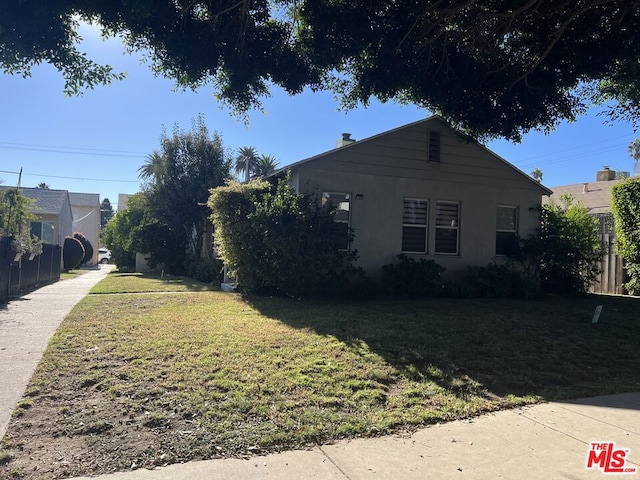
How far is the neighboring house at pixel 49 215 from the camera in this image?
26823 mm

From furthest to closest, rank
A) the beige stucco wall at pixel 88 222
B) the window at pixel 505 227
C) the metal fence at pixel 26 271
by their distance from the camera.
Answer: the beige stucco wall at pixel 88 222 → the window at pixel 505 227 → the metal fence at pixel 26 271

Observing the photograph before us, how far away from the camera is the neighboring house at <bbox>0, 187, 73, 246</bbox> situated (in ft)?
88.0

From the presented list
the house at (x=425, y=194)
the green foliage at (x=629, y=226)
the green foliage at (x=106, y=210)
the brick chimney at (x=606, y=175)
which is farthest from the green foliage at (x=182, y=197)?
the green foliage at (x=106, y=210)

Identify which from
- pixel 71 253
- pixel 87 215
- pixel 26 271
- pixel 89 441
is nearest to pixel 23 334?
pixel 89 441

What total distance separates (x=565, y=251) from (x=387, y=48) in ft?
26.3

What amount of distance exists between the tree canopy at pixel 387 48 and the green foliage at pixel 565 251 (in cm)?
366

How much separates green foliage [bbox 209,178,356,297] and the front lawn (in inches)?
68.1

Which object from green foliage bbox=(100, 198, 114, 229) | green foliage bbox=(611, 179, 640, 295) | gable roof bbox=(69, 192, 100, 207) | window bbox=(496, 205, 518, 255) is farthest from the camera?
green foliage bbox=(100, 198, 114, 229)

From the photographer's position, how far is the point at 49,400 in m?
4.64

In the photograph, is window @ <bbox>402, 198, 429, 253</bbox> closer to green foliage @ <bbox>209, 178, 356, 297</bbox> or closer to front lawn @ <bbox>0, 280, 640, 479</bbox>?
green foliage @ <bbox>209, 178, 356, 297</bbox>

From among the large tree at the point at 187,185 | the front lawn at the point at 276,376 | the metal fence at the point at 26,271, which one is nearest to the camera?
the front lawn at the point at 276,376

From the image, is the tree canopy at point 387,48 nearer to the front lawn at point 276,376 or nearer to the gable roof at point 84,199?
the front lawn at point 276,376

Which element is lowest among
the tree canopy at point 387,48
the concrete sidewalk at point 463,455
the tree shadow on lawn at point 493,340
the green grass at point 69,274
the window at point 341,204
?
the green grass at point 69,274

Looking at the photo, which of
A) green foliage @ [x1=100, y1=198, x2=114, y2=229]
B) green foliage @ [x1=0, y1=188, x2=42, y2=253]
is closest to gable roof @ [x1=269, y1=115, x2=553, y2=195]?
green foliage @ [x1=0, y1=188, x2=42, y2=253]
